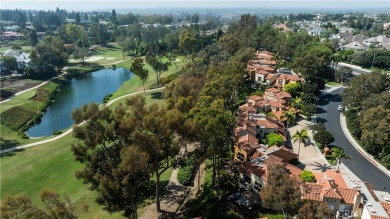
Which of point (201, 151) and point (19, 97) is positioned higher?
point (201, 151)

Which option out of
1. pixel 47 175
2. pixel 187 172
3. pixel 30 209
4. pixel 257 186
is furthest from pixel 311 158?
pixel 47 175

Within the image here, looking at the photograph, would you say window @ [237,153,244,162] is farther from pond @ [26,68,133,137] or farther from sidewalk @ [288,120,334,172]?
pond @ [26,68,133,137]

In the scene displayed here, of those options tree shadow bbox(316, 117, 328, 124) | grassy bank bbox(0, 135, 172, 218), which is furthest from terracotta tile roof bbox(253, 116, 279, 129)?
grassy bank bbox(0, 135, 172, 218)

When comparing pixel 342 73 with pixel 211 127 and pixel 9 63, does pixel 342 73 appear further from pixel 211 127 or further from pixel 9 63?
pixel 9 63

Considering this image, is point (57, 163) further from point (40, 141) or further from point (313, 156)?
point (313, 156)

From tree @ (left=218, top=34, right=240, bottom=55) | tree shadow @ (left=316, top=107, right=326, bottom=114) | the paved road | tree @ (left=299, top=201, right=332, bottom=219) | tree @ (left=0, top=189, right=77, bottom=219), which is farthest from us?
tree @ (left=218, top=34, right=240, bottom=55)

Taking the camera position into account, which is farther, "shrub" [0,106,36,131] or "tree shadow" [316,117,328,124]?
"shrub" [0,106,36,131]

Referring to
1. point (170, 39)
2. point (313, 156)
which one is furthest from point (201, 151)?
point (170, 39)

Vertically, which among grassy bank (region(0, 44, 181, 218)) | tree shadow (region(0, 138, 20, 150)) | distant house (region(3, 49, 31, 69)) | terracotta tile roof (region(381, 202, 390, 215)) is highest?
distant house (region(3, 49, 31, 69))
